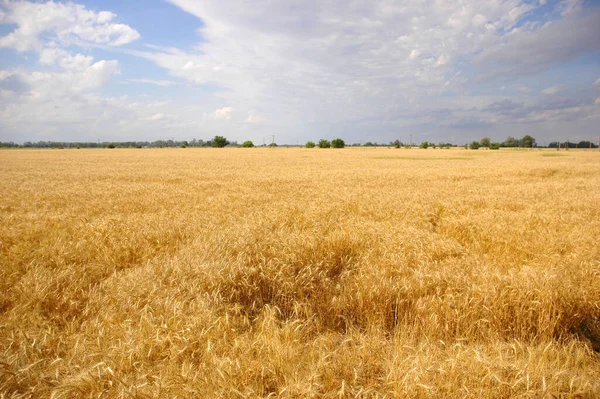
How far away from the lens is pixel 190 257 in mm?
5066

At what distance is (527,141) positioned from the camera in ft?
591

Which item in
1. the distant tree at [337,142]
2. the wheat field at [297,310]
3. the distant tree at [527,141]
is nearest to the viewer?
the wheat field at [297,310]

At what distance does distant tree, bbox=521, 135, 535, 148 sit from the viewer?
583 ft

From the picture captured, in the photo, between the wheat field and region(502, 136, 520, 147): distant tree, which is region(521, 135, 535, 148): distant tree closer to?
region(502, 136, 520, 147): distant tree

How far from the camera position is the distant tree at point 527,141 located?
583 ft

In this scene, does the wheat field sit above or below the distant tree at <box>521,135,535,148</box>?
below

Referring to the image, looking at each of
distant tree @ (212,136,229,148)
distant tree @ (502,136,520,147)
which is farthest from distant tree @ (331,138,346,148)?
distant tree @ (502,136,520,147)

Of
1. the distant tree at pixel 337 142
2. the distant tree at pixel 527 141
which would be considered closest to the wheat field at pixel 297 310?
the distant tree at pixel 337 142

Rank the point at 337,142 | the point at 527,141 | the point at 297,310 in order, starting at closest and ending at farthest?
the point at 297,310 < the point at 337,142 < the point at 527,141

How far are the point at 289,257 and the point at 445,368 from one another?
3.07 m

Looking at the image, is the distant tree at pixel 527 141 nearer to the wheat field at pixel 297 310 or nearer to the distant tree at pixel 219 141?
the distant tree at pixel 219 141

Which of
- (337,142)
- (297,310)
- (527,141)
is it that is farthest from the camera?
(527,141)

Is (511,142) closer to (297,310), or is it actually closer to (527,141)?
(527,141)

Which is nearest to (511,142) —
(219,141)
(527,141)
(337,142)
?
(527,141)
